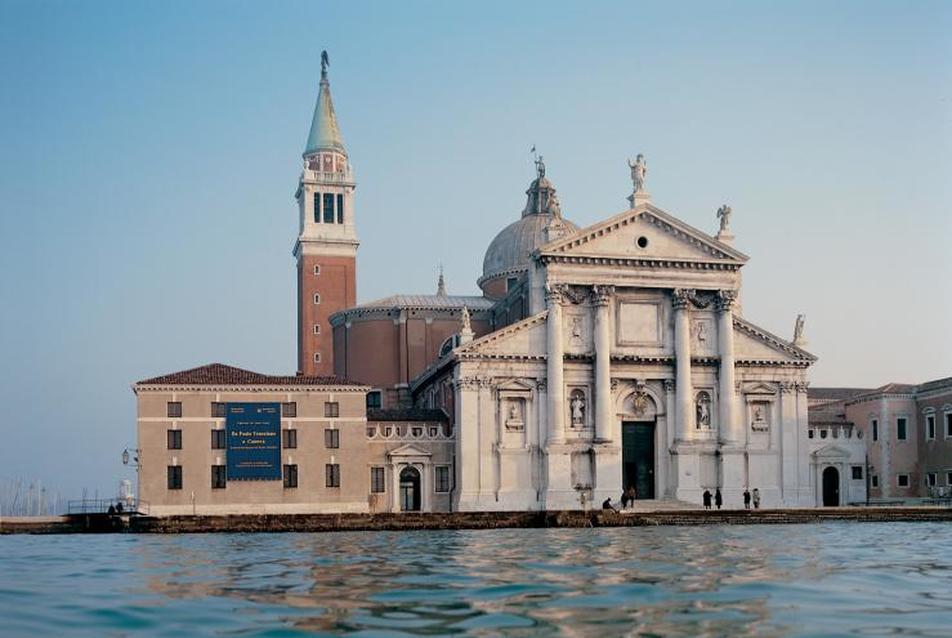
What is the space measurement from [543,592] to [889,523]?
29049 millimetres

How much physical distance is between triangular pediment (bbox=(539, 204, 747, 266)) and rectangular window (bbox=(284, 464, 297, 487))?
13.7 metres

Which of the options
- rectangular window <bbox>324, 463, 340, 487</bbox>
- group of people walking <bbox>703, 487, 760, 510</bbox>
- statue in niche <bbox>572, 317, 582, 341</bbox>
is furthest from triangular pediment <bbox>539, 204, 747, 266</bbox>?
rectangular window <bbox>324, 463, 340, 487</bbox>

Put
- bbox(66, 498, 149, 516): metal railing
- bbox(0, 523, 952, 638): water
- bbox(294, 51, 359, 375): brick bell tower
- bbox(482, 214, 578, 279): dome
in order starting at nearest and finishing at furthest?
bbox(0, 523, 952, 638): water, bbox(66, 498, 149, 516): metal railing, bbox(482, 214, 578, 279): dome, bbox(294, 51, 359, 375): brick bell tower

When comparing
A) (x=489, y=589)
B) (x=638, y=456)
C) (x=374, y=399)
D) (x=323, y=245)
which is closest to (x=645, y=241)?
(x=638, y=456)

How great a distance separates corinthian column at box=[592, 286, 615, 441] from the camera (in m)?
54.8

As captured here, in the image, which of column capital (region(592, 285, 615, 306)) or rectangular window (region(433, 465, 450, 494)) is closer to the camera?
column capital (region(592, 285, 615, 306))

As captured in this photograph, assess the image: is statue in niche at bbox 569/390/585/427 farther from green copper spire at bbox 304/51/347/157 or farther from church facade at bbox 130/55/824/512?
green copper spire at bbox 304/51/347/157

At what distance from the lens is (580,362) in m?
55.3

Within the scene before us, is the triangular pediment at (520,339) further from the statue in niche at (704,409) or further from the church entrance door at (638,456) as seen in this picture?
the statue in niche at (704,409)

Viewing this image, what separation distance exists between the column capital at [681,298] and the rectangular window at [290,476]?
17.2 m

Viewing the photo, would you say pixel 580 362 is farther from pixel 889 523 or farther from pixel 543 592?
pixel 543 592

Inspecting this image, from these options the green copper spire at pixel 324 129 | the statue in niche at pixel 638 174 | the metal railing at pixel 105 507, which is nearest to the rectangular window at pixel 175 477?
the metal railing at pixel 105 507

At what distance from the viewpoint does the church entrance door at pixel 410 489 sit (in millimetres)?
55438

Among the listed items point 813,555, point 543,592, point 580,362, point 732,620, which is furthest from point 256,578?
point 580,362
